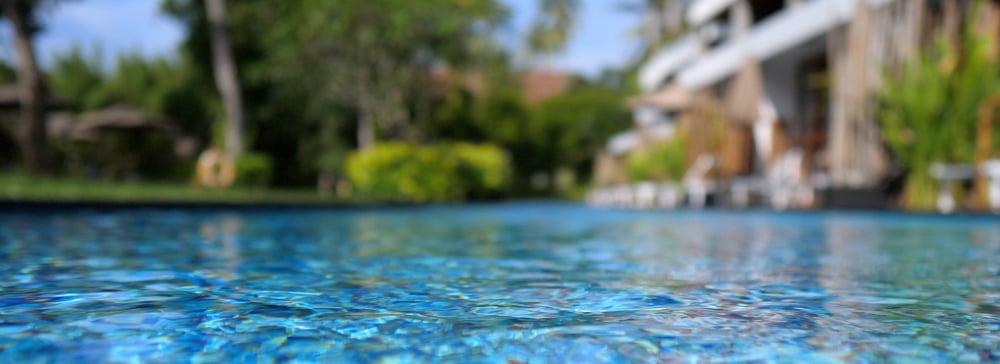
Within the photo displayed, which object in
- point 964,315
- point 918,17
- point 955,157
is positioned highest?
point 918,17

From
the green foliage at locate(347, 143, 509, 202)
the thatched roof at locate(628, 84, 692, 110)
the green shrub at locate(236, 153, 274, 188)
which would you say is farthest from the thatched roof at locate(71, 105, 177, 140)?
the thatched roof at locate(628, 84, 692, 110)

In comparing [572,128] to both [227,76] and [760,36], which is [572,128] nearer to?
[227,76]

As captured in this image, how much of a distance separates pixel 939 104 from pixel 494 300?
27.8 ft

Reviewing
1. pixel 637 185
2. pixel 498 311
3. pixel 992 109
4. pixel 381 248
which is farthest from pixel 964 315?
pixel 637 185

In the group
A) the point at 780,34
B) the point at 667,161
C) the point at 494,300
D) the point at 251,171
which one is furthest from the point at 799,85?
the point at 494,300

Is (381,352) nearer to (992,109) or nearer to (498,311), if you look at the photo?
(498,311)

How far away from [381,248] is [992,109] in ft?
24.4

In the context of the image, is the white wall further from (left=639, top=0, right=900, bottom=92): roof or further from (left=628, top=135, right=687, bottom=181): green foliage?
(left=628, top=135, right=687, bottom=181): green foliage

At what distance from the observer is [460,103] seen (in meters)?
36.8

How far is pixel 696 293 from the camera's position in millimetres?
3703

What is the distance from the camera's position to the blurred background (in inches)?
448

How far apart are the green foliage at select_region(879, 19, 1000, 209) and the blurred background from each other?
25 mm

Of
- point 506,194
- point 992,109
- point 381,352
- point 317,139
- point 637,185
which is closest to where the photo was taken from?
point 381,352

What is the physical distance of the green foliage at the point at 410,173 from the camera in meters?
20.4
